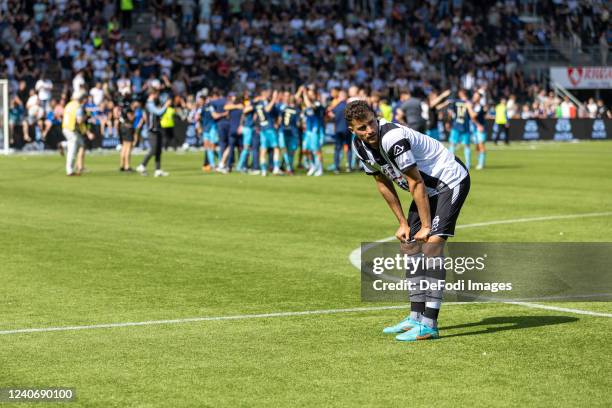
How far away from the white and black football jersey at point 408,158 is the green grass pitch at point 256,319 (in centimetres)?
128

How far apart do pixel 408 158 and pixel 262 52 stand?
45.7m

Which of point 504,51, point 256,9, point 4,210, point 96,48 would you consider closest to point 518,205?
point 4,210

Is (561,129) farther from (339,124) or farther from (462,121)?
(339,124)

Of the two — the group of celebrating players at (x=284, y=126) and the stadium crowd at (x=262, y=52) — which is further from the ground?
the stadium crowd at (x=262, y=52)

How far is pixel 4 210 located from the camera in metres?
21.2

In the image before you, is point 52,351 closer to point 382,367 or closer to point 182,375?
point 182,375

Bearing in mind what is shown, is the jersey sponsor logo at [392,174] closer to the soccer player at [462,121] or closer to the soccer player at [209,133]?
the soccer player at [462,121]

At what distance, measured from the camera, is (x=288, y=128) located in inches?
1249

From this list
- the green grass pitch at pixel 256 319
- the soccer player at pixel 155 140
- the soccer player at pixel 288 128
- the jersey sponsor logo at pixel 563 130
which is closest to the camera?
the green grass pitch at pixel 256 319

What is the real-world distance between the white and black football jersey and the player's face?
0.31 ft

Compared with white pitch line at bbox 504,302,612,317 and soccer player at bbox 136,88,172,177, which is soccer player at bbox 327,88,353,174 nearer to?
soccer player at bbox 136,88,172,177

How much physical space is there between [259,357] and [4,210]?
1377 centimetres

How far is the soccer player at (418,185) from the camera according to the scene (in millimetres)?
8633

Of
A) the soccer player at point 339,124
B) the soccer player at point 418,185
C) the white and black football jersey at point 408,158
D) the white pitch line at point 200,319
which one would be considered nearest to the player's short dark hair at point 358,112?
the soccer player at point 418,185
